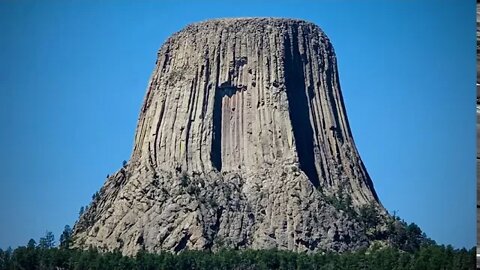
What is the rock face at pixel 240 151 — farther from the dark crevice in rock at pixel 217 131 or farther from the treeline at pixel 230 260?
the treeline at pixel 230 260

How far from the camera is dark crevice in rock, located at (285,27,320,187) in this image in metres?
49.7

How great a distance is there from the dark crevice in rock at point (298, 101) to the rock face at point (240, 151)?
0.16 ft

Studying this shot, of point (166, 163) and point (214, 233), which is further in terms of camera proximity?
point (166, 163)

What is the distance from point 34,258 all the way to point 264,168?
21.8m

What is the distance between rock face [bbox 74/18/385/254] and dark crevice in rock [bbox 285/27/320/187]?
0.16 feet

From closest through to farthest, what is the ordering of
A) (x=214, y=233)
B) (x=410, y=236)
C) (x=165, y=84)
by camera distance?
(x=410, y=236) → (x=214, y=233) → (x=165, y=84)

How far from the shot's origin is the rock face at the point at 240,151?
44.3 meters

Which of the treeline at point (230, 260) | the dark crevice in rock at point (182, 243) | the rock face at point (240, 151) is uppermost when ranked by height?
the rock face at point (240, 151)

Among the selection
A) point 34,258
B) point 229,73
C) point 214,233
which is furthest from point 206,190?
point 34,258

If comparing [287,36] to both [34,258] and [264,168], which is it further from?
[34,258]

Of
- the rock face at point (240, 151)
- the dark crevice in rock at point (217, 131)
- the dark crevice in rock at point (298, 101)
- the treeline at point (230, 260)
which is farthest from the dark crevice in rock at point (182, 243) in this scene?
the dark crevice in rock at point (298, 101)

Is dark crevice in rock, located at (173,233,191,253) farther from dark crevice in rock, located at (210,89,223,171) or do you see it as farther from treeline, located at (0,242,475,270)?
dark crevice in rock, located at (210,89,223,171)

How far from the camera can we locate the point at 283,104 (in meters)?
49.5

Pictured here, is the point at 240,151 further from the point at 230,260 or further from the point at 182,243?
the point at 230,260
